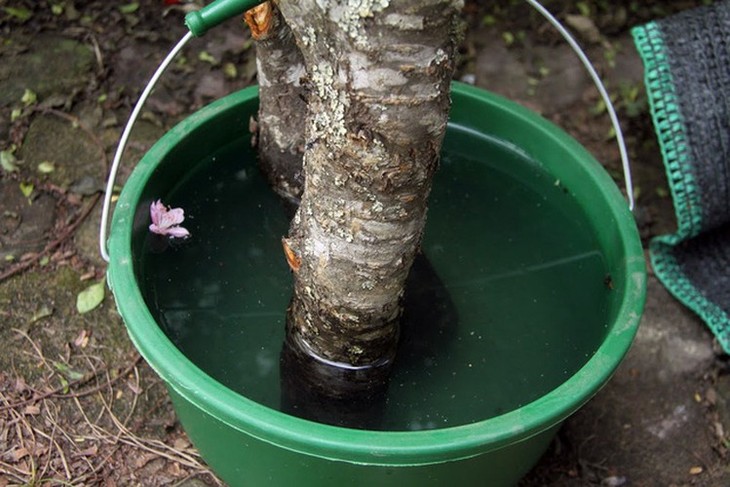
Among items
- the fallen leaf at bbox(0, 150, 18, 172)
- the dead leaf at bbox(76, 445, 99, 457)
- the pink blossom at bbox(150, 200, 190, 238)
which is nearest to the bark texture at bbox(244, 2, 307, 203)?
the pink blossom at bbox(150, 200, 190, 238)

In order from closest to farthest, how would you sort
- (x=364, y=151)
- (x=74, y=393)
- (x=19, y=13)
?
(x=364, y=151)
(x=74, y=393)
(x=19, y=13)

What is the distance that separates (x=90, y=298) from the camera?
1.69 meters

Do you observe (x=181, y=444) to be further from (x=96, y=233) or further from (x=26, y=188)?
(x=26, y=188)

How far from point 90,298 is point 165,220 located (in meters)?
0.44

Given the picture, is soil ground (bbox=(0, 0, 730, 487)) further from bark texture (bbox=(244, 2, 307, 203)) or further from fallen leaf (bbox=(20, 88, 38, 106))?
bark texture (bbox=(244, 2, 307, 203))

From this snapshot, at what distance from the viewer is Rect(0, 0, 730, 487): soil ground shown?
1545 mm

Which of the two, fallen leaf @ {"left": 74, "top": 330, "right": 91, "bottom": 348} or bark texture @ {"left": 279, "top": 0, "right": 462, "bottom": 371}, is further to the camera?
fallen leaf @ {"left": 74, "top": 330, "right": 91, "bottom": 348}

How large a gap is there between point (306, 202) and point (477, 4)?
1414mm

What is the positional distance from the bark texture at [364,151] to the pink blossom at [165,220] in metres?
0.23

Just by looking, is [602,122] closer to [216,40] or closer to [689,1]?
[689,1]

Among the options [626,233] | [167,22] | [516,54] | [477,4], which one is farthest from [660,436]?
[167,22]

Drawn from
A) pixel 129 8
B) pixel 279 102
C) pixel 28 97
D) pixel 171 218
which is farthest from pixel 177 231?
pixel 129 8

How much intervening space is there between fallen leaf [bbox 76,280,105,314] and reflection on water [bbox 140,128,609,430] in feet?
1.19

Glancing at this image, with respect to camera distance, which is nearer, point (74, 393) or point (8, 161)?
point (74, 393)
